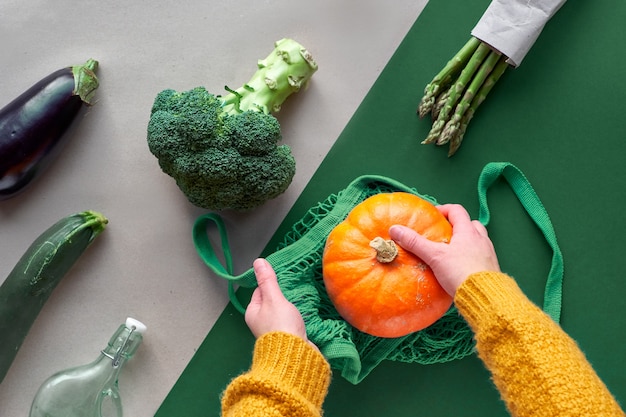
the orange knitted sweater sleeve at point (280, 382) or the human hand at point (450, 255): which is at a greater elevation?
the human hand at point (450, 255)

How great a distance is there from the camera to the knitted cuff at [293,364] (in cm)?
83

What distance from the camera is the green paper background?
3.63ft

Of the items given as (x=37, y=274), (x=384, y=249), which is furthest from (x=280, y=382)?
(x=37, y=274)

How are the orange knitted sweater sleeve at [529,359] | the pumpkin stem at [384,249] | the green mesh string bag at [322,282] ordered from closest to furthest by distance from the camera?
the orange knitted sweater sleeve at [529,359]
the pumpkin stem at [384,249]
the green mesh string bag at [322,282]

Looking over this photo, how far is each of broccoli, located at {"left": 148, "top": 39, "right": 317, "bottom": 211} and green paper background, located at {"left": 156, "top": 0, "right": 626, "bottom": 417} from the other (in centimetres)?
14

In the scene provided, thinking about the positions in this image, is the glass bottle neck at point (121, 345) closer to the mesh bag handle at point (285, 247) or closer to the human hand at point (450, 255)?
the mesh bag handle at point (285, 247)

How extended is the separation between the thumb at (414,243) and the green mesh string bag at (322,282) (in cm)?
17

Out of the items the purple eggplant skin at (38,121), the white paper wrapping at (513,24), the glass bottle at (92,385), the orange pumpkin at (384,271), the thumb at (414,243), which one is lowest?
the glass bottle at (92,385)

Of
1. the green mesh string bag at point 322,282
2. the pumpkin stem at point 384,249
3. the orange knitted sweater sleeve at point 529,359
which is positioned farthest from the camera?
the green mesh string bag at point 322,282

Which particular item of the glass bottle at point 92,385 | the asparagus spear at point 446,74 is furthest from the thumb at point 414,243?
the glass bottle at point 92,385

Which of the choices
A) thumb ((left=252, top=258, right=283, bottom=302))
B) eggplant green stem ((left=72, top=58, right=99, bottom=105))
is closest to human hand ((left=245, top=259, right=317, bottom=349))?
thumb ((left=252, top=258, right=283, bottom=302))

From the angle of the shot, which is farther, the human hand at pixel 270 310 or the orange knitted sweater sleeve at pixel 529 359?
the human hand at pixel 270 310

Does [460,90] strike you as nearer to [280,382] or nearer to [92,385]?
[280,382]

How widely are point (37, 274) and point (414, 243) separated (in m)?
0.69
